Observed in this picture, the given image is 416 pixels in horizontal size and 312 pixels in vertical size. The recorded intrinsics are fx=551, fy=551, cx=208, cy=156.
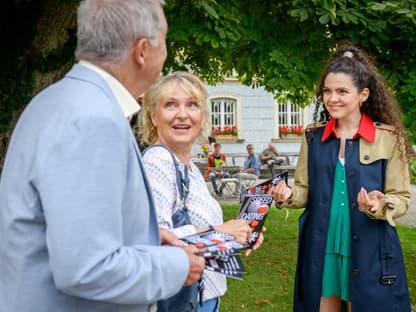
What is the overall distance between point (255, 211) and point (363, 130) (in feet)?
3.87

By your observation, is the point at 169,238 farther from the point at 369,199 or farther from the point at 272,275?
the point at 272,275

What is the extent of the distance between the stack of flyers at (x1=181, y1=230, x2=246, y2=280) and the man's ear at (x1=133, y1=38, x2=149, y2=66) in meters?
0.61

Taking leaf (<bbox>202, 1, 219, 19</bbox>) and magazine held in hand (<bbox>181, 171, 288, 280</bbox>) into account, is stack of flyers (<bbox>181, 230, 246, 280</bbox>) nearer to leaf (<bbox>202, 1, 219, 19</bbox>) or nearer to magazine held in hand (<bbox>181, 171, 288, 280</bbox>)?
magazine held in hand (<bbox>181, 171, 288, 280</bbox>)

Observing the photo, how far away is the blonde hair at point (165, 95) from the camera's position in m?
2.44

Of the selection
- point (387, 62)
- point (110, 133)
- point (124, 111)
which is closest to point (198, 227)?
point (124, 111)

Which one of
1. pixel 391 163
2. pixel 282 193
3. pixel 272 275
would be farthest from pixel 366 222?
pixel 272 275

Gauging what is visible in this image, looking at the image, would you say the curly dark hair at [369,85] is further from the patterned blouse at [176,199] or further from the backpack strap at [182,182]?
the backpack strap at [182,182]

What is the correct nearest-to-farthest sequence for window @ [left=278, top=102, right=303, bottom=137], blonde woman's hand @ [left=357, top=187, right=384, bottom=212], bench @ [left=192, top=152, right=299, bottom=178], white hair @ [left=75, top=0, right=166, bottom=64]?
white hair @ [left=75, top=0, right=166, bottom=64] < blonde woman's hand @ [left=357, top=187, right=384, bottom=212] < bench @ [left=192, top=152, right=299, bottom=178] < window @ [left=278, top=102, right=303, bottom=137]

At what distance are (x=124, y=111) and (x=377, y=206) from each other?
68.8 inches

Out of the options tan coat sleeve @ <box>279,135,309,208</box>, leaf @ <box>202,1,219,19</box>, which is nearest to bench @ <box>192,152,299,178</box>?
leaf @ <box>202,1,219,19</box>

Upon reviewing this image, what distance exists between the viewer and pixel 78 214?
1332mm

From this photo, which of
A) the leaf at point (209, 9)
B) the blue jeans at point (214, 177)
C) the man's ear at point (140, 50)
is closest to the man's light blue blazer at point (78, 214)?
the man's ear at point (140, 50)

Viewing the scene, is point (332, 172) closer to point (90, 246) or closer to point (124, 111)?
point (124, 111)

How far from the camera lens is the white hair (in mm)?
1559
